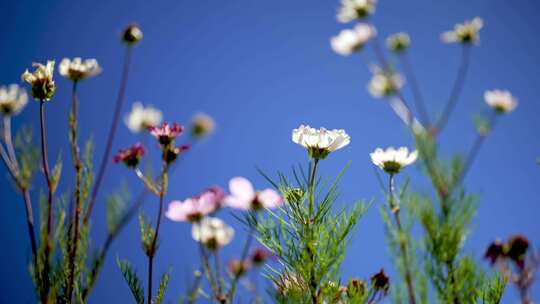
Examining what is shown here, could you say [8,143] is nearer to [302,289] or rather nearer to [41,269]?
[41,269]

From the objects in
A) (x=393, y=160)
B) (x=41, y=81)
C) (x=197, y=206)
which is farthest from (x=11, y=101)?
(x=393, y=160)

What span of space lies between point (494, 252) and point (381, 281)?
1.03 feet

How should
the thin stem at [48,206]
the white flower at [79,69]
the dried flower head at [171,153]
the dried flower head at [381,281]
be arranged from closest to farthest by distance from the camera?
the thin stem at [48,206] → the dried flower head at [171,153] → the white flower at [79,69] → the dried flower head at [381,281]

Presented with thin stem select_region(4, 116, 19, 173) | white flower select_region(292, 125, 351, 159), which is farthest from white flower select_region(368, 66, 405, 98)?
thin stem select_region(4, 116, 19, 173)

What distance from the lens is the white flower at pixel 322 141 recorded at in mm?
1085

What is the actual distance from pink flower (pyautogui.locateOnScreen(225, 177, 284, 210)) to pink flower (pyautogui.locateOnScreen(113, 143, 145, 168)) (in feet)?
1.24

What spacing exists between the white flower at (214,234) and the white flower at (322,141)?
0.47 metres

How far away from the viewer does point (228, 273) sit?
0.73 m

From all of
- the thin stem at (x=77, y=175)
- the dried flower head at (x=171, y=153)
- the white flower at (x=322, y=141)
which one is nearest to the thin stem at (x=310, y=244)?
the white flower at (x=322, y=141)

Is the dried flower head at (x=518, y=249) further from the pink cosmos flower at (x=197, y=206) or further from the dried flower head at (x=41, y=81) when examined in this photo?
the dried flower head at (x=41, y=81)

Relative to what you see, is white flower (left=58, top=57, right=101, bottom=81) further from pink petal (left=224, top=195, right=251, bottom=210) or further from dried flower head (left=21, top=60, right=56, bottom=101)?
pink petal (left=224, top=195, right=251, bottom=210)

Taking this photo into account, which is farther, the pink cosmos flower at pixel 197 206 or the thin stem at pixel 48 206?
the thin stem at pixel 48 206

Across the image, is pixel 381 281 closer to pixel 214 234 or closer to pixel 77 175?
pixel 214 234

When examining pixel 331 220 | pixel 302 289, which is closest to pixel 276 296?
pixel 302 289
